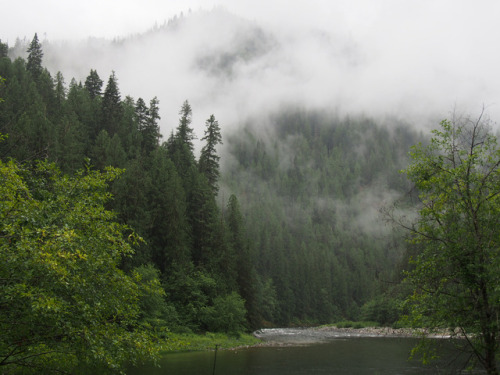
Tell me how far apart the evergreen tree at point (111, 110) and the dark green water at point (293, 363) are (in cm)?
4508

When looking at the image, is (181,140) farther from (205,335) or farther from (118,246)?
(118,246)

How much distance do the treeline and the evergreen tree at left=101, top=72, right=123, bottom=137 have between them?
19 cm

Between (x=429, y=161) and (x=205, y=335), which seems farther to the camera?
(x=205, y=335)

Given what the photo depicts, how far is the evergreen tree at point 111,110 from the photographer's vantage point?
7000cm

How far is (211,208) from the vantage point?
6034 centimetres

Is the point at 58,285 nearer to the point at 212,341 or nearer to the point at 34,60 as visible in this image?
the point at 212,341

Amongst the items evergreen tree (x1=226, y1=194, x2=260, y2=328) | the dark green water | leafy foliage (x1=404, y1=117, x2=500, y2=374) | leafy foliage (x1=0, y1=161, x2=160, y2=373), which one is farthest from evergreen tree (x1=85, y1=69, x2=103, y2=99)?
leafy foliage (x1=404, y1=117, x2=500, y2=374)

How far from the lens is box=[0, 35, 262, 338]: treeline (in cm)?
4809

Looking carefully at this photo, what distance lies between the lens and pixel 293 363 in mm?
35594

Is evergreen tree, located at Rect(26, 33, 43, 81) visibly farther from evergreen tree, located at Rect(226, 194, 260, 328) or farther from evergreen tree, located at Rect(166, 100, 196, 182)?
evergreen tree, located at Rect(226, 194, 260, 328)

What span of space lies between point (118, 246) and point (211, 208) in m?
48.2

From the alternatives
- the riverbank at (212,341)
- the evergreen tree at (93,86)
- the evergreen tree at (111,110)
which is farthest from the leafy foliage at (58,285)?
the evergreen tree at (93,86)

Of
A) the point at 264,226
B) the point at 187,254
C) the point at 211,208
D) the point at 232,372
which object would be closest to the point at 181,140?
the point at 211,208

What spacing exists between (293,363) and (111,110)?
56.1 m
